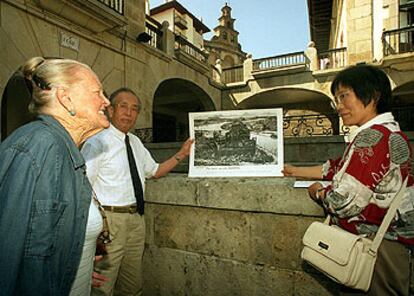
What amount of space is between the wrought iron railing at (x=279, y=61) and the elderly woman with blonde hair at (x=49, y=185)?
1652 centimetres

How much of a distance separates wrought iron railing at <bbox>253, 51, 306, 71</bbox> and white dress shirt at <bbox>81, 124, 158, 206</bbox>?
52.0 feet

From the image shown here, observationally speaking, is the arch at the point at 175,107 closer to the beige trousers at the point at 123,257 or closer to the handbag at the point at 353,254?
the beige trousers at the point at 123,257

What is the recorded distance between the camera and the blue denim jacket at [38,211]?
89 cm

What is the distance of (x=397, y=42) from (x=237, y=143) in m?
13.2

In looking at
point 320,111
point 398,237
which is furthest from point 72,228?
point 320,111

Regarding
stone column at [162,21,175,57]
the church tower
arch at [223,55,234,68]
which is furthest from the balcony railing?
arch at [223,55,234,68]

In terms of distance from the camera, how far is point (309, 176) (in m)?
1.79

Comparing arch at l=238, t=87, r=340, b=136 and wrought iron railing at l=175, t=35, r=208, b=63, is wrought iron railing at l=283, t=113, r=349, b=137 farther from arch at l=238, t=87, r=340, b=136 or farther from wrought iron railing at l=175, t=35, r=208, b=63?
wrought iron railing at l=175, t=35, r=208, b=63

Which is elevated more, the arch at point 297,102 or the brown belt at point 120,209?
the arch at point 297,102

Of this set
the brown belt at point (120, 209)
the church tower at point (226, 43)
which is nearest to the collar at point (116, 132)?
the brown belt at point (120, 209)

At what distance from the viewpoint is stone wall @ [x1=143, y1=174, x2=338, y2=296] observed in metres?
1.59

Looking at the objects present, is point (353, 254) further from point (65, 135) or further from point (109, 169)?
point (109, 169)

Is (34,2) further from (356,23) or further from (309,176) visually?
(356,23)

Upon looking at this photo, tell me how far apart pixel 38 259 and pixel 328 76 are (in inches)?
652
